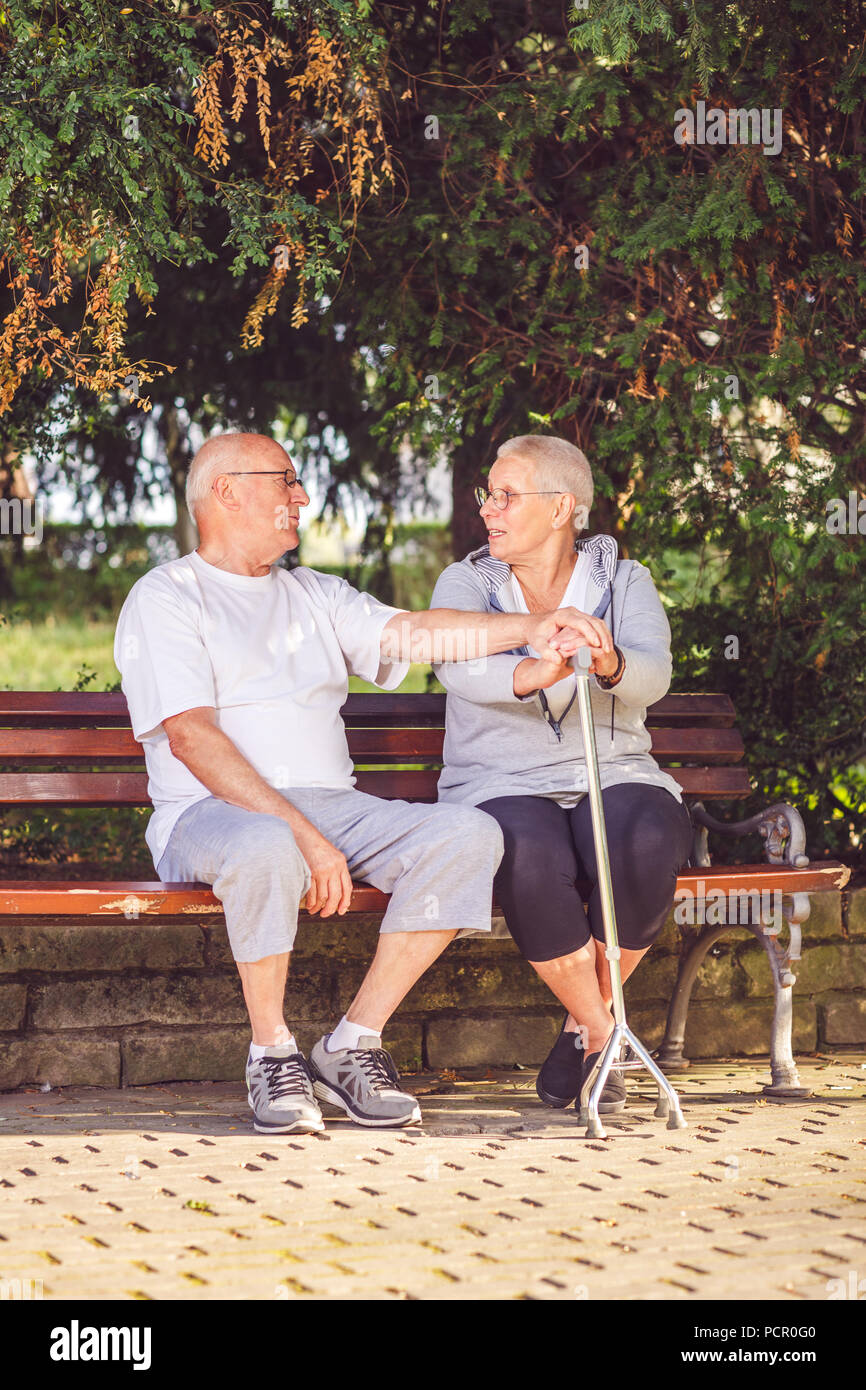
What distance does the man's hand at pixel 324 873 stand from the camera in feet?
12.9

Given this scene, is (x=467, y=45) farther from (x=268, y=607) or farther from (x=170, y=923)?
(x=170, y=923)

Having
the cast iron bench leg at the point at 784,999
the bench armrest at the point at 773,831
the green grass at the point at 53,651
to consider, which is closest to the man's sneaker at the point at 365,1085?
the cast iron bench leg at the point at 784,999

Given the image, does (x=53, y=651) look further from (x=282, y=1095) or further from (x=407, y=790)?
(x=282, y=1095)

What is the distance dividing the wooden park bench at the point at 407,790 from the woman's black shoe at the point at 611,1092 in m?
0.45

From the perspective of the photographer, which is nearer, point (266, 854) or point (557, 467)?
point (266, 854)

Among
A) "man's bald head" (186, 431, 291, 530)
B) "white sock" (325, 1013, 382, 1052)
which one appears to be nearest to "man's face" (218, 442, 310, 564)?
"man's bald head" (186, 431, 291, 530)

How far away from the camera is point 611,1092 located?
4.05m

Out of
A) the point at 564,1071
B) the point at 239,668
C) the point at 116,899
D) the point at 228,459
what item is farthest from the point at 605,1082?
the point at 228,459

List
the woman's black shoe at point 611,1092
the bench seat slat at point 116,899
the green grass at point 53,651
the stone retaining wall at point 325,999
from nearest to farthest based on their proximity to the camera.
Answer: the bench seat slat at point 116,899 < the woman's black shoe at point 611,1092 < the stone retaining wall at point 325,999 < the green grass at point 53,651

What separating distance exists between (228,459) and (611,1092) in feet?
6.50

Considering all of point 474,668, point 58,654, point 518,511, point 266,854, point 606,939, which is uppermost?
point 518,511

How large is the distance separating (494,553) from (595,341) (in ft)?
3.95

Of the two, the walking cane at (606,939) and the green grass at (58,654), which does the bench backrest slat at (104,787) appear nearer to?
the walking cane at (606,939)

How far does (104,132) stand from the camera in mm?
4230
